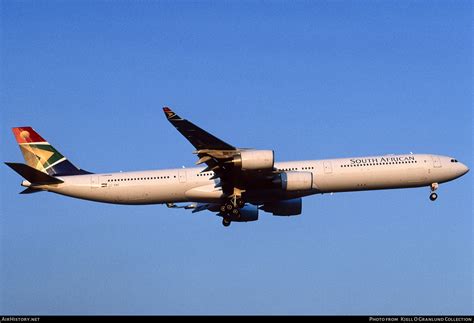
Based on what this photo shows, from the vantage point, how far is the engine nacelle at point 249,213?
6438cm

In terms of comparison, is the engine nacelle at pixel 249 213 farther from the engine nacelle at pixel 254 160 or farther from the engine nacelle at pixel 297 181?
the engine nacelle at pixel 254 160

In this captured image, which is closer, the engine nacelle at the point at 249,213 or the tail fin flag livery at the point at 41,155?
the tail fin flag livery at the point at 41,155

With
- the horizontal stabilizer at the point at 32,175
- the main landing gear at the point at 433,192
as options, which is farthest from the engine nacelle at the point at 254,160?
the main landing gear at the point at 433,192

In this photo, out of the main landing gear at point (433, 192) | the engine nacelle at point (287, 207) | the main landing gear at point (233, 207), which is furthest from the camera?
the engine nacelle at point (287, 207)

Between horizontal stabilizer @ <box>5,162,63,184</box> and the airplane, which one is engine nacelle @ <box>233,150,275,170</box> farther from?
horizontal stabilizer @ <box>5,162,63,184</box>

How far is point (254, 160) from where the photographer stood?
53.6 m

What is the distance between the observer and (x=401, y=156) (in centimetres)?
6009

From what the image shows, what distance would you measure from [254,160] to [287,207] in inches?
417

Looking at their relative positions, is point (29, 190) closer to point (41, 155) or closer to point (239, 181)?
point (41, 155)

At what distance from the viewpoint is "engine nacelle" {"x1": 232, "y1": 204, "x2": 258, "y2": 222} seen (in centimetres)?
6438

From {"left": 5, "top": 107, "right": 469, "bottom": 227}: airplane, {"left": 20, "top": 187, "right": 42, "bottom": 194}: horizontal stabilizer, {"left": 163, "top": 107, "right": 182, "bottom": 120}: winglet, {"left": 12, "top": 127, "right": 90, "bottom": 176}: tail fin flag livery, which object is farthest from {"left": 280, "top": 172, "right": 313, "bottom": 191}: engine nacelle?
{"left": 20, "top": 187, "right": 42, "bottom": 194}: horizontal stabilizer

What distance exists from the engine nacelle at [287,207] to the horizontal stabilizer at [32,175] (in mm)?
16972

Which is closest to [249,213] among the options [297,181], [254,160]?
[297,181]

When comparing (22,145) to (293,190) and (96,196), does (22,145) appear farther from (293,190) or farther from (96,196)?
(293,190)
